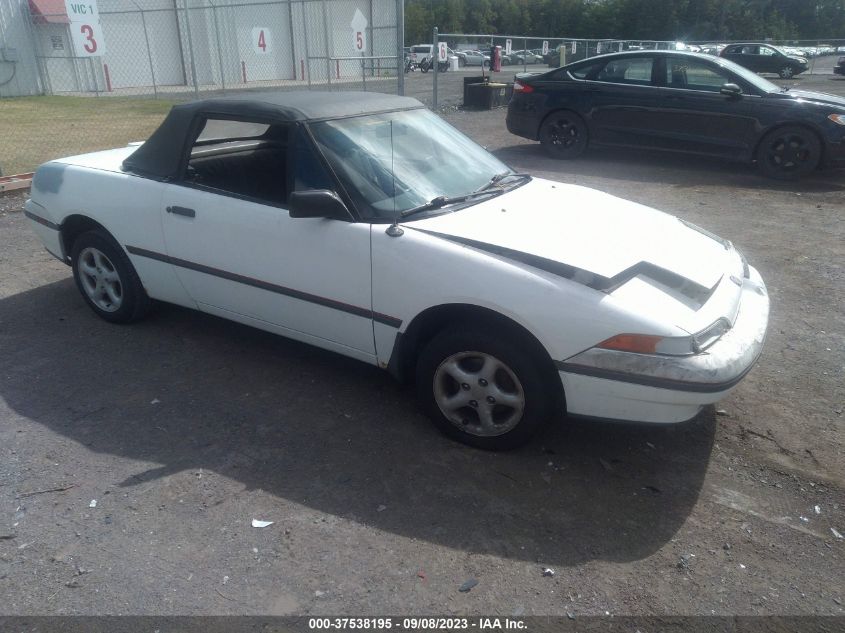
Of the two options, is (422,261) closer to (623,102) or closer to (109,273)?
(109,273)

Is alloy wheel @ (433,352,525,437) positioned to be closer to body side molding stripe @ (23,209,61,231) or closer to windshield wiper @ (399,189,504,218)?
windshield wiper @ (399,189,504,218)

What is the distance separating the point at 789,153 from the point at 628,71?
8.40 feet

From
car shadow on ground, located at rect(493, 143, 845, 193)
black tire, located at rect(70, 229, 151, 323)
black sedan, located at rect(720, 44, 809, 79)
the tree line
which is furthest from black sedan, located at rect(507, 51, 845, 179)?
the tree line

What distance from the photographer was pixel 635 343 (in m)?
2.95

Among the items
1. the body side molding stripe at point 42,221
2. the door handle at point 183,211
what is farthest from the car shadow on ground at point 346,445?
the door handle at point 183,211

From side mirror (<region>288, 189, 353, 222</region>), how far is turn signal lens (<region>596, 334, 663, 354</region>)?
4.83ft

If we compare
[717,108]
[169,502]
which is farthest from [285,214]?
[717,108]

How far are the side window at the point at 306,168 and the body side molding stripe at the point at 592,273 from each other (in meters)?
0.67

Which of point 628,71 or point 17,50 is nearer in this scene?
point 628,71

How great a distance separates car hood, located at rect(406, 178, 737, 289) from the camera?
10.7ft

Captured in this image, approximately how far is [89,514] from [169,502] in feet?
1.09

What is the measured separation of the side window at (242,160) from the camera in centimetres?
393

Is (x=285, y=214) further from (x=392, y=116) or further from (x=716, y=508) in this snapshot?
(x=716, y=508)

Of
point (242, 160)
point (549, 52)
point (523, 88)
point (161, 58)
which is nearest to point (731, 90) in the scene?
point (523, 88)
